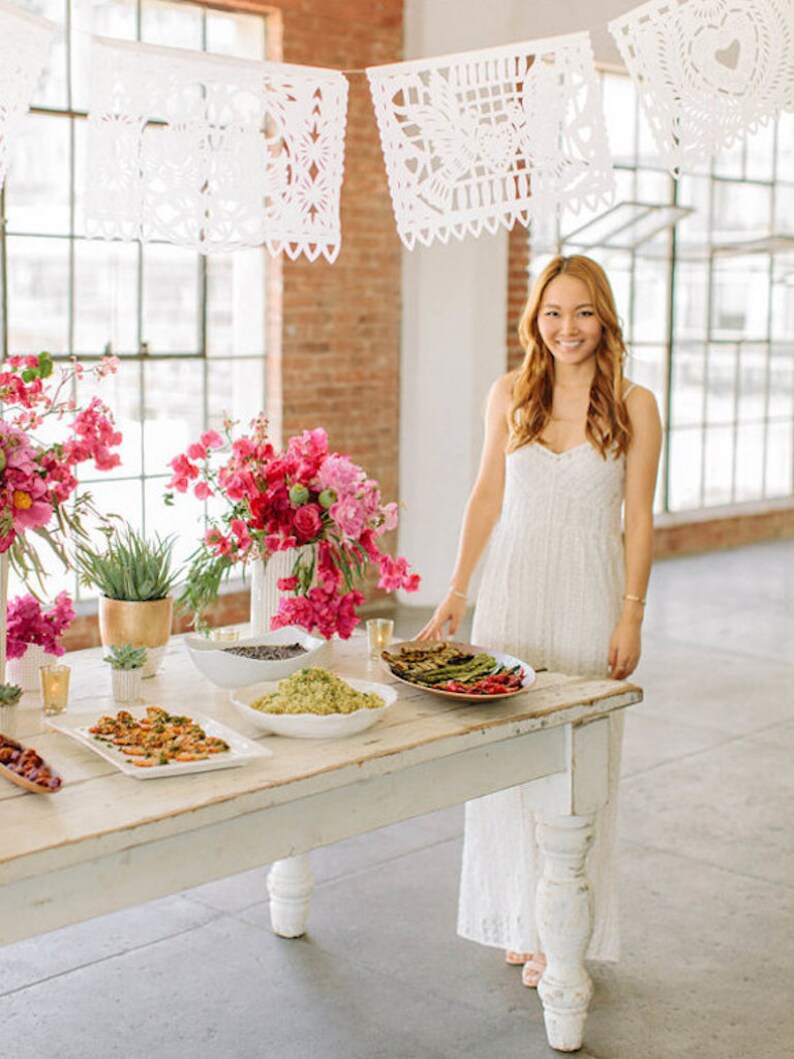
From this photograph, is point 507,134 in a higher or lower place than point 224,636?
higher

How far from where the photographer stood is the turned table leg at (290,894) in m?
3.66

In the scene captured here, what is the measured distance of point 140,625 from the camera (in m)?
3.04

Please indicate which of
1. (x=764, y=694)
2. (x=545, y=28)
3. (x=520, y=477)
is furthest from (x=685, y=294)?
(x=520, y=477)

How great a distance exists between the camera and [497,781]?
2.90 meters

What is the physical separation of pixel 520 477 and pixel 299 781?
50.2 inches

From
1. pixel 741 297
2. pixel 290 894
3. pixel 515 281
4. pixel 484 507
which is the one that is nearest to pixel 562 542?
pixel 484 507

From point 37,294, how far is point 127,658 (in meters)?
4.04

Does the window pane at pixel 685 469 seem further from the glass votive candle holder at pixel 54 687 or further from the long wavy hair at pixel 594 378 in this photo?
the glass votive candle holder at pixel 54 687

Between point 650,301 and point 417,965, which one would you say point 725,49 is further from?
point 650,301

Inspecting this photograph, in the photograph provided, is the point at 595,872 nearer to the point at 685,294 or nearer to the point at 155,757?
the point at 155,757

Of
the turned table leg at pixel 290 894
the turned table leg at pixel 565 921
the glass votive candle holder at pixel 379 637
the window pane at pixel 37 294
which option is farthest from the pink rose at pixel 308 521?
the window pane at pixel 37 294

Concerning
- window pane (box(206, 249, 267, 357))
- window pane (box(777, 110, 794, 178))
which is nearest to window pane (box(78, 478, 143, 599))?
window pane (box(206, 249, 267, 357))

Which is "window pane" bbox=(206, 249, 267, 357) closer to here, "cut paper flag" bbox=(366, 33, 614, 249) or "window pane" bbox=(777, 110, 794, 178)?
"cut paper flag" bbox=(366, 33, 614, 249)

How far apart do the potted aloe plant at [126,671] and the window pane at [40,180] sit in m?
4.02
